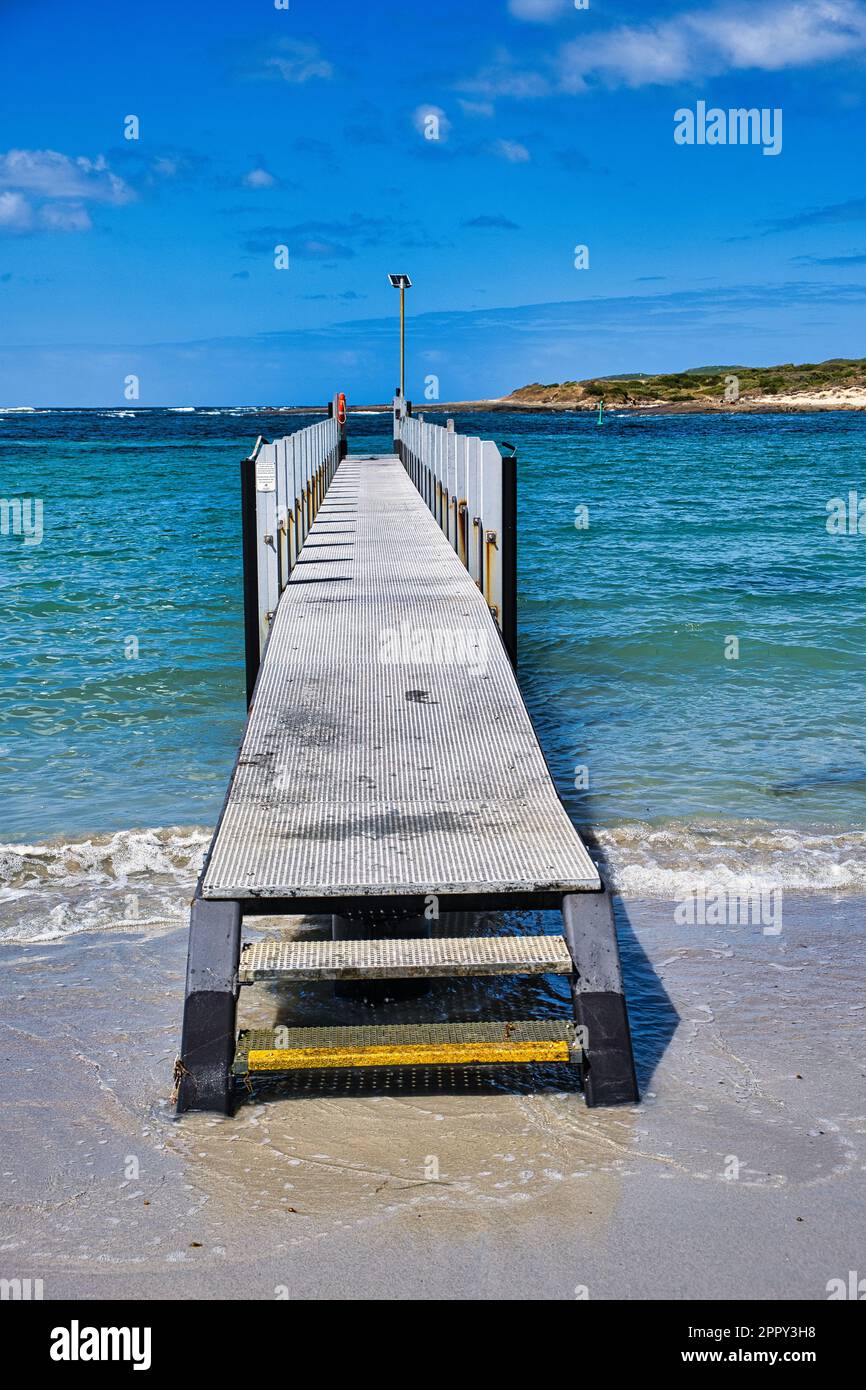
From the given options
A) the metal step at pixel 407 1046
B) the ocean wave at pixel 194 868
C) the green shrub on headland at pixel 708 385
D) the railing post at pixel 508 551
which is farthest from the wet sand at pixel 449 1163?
the green shrub on headland at pixel 708 385

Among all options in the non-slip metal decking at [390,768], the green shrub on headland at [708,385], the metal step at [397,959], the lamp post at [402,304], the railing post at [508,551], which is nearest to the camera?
the metal step at [397,959]

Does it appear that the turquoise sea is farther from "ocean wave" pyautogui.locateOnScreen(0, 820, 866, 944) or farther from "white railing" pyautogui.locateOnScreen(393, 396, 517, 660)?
"white railing" pyautogui.locateOnScreen(393, 396, 517, 660)

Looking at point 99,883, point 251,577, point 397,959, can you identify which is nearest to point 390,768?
point 397,959

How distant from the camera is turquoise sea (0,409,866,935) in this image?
7.41 metres

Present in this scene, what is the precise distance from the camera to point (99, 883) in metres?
6.97

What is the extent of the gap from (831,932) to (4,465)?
57488 millimetres

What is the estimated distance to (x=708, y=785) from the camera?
28.9ft

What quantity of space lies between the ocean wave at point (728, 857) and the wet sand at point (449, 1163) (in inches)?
55.5

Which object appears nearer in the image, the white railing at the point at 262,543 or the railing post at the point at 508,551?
the railing post at the point at 508,551

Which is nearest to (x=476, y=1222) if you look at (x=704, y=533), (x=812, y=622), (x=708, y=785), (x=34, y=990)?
(x=34, y=990)

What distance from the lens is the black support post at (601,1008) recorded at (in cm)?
440

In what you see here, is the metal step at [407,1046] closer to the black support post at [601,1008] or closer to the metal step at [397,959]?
the black support post at [601,1008]
